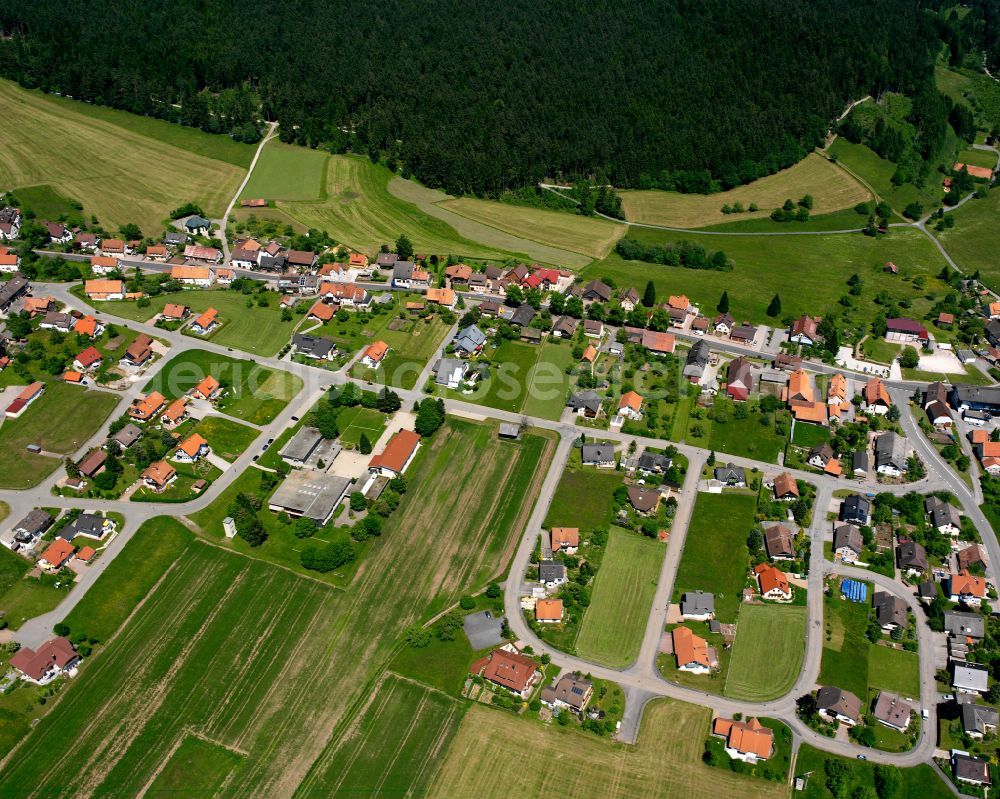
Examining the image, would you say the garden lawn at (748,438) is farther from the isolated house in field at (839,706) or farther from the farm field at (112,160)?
the farm field at (112,160)

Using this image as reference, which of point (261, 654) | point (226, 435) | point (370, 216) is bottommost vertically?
point (261, 654)

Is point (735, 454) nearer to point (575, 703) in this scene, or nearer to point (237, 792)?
point (575, 703)

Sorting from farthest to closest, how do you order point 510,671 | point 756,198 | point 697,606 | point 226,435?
point 756,198 → point 226,435 → point 697,606 → point 510,671

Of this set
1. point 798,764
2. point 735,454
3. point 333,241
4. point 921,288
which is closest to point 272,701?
point 798,764

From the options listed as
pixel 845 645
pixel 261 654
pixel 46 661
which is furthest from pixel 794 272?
pixel 46 661

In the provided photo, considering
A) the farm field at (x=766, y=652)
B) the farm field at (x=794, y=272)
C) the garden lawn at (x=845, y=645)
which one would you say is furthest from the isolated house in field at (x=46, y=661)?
the farm field at (x=794, y=272)

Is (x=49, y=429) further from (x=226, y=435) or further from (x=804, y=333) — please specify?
(x=804, y=333)
